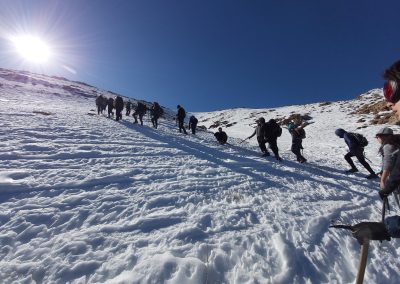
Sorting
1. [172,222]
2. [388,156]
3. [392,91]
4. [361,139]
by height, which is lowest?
[172,222]

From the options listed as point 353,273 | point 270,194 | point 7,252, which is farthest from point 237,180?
point 7,252

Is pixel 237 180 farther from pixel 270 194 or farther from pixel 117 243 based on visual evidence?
pixel 117 243

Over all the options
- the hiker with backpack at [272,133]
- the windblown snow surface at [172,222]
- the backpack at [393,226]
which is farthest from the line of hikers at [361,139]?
the windblown snow surface at [172,222]

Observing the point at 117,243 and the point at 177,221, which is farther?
the point at 177,221

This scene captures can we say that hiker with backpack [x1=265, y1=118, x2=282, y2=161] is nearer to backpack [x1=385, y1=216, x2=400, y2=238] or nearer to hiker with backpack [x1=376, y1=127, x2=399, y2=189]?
hiker with backpack [x1=376, y1=127, x2=399, y2=189]

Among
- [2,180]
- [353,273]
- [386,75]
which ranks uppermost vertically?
[386,75]

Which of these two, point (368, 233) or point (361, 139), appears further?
point (361, 139)

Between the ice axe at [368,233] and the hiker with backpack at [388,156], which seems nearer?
the ice axe at [368,233]

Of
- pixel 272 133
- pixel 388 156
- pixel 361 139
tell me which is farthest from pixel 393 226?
pixel 272 133

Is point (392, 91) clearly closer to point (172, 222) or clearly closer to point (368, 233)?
point (368, 233)

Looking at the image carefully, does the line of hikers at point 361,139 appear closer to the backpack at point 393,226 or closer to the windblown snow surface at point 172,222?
the backpack at point 393,226

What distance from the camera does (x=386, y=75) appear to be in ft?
6.43

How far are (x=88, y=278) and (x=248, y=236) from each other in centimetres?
242

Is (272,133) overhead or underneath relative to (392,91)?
underneath
